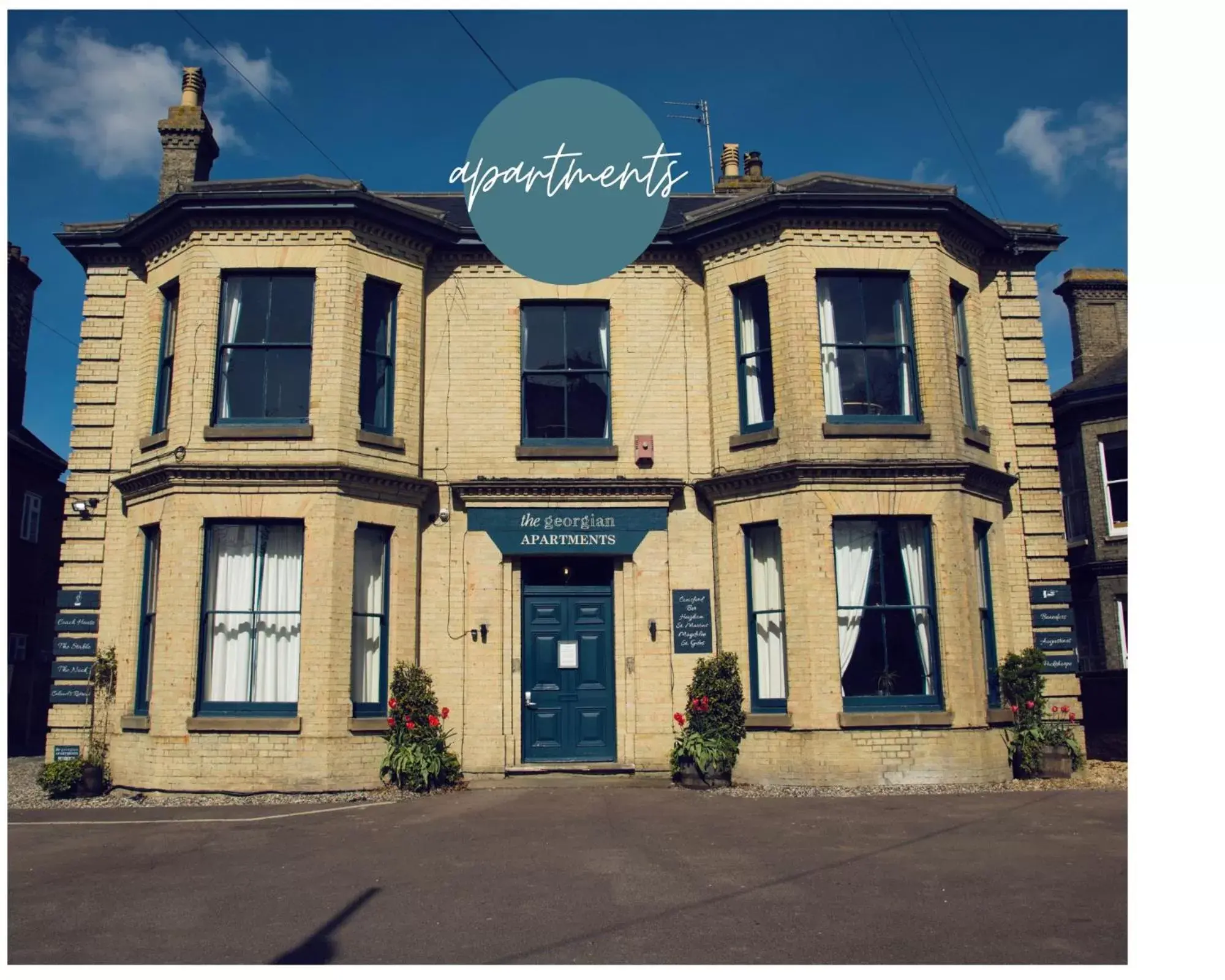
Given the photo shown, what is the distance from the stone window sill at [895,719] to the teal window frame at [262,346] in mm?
8051

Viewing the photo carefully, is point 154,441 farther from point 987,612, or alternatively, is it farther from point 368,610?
point 987,612

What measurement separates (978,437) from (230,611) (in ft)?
34.5

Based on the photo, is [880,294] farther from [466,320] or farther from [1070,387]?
[1070,387]

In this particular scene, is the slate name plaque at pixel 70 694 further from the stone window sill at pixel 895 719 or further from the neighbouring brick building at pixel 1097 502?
the neighbouring brick building at pixel 1097 502

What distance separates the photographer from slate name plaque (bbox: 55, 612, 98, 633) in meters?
13.6

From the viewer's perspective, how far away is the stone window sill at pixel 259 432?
1290 centimetres

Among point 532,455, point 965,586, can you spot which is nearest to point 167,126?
point 532,455

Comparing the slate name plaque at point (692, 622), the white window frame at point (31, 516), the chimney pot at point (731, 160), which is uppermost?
the chimney pot at point (731, 160)

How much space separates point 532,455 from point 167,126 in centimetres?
807

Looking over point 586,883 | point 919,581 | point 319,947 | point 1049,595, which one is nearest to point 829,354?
point 919,581

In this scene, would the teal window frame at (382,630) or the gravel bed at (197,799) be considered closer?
the gravel bed at (197,799)

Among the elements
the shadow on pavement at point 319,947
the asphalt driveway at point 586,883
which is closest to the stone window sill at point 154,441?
the asphalt driveway at point 586,883

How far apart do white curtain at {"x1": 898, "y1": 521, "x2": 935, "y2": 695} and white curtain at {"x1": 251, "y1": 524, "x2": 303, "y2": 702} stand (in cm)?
801

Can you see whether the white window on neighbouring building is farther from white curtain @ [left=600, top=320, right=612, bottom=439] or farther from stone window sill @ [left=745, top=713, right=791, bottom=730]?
white curtain @ [left=600, top=320, right=612, bottom=439]
